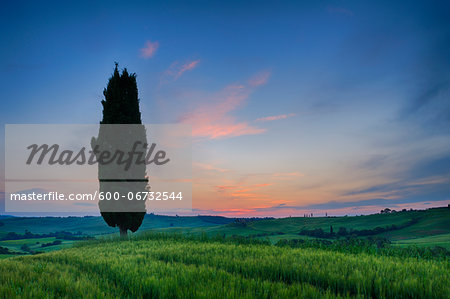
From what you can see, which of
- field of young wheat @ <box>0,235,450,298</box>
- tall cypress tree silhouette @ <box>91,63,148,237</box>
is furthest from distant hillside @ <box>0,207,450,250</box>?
field of young wheat @ <box>0,235,450,298</box>

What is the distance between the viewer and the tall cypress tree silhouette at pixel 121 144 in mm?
23797

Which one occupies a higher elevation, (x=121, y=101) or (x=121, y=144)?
(x=121, y=101)

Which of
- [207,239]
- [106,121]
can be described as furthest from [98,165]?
[207,239]

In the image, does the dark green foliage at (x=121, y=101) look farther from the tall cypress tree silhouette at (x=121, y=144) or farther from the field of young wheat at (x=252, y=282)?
the field of young wheat at (x=252, y=282)

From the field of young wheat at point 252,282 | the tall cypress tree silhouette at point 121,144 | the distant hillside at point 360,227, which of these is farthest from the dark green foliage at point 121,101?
the field of young wheat at point 252,282

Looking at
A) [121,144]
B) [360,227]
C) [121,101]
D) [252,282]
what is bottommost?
[360,227]

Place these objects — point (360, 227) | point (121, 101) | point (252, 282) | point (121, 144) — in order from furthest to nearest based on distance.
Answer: point (360, 227) → point (121, 101) → point (121, 144) → point (252, 282)

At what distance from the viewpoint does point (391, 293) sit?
4426mm

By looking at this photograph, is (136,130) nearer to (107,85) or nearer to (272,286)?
(107,85)

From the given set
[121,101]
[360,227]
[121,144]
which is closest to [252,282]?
[121,144]

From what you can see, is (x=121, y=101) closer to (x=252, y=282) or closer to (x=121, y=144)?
(x=121, y=144)

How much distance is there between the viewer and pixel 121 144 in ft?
81.8

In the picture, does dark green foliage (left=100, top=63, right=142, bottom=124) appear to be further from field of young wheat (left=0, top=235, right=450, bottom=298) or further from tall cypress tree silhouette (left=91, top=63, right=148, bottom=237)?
field of young wheat (left=0, top=235, right=450, bottom=298)

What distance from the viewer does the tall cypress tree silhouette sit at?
23.8m
